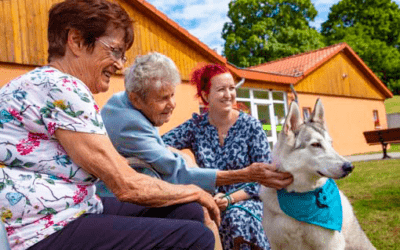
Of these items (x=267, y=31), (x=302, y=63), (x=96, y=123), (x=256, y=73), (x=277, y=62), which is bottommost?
(x=96, y=123)

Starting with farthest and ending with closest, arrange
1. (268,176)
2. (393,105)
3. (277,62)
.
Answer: (393,105), (277,62), (268,176)

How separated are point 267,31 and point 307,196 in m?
38.1

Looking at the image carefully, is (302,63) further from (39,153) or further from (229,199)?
(39,153)

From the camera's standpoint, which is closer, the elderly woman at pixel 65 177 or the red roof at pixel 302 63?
the elderly woman at pixel 65 177

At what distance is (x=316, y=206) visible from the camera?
3.18 metres

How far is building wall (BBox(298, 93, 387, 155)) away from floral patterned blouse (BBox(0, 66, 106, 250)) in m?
20.3

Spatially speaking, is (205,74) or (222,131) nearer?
(222,131)

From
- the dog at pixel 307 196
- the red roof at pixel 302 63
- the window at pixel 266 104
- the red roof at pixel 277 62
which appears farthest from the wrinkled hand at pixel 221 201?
the red roof at pixel 302 63

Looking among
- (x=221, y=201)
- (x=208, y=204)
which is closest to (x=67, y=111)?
(x=208, y=204)

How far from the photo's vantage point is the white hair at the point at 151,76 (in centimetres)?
259

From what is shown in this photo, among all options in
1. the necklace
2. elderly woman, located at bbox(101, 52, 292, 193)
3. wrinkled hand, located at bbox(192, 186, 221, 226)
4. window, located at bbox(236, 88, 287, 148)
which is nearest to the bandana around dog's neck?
the necklace

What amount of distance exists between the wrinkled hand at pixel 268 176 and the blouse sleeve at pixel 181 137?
89 cm

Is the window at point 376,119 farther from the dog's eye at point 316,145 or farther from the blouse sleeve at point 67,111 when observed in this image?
the blouse sleeve at point 67,111

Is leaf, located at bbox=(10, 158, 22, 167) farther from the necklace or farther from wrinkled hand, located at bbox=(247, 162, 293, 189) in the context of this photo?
the necklace
